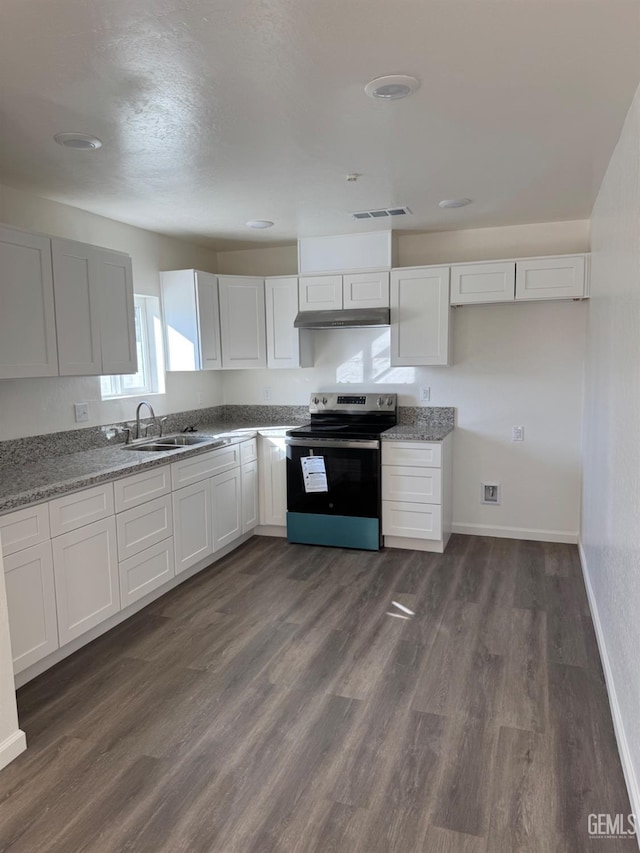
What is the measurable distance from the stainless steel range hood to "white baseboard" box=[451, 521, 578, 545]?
1.81m

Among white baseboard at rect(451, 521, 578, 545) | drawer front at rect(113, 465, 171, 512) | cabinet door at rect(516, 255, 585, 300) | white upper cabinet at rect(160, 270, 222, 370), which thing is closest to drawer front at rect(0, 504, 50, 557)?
drawer front at rect(113, 465, 171, 512)

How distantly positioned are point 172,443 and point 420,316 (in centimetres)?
212

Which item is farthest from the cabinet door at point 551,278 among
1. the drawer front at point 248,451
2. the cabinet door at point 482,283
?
the drawer front at point 248,451

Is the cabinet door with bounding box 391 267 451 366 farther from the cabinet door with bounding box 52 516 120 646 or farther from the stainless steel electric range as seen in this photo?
the cabinet door with bounding box 52 516 120 646

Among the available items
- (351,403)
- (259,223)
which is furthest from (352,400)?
(259,223)

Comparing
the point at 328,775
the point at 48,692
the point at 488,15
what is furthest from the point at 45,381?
the point at 488,15

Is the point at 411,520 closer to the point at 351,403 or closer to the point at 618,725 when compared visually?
the point at 351,403

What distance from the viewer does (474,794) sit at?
195 cm

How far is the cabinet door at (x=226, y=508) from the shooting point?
4.06m

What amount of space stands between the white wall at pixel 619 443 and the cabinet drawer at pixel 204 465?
2439mm

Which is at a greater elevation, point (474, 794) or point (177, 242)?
point (177, 242)

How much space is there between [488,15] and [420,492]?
121 inches

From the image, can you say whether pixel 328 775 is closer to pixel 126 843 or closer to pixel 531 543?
pixel 126 843

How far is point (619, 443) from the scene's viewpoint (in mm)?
2320
